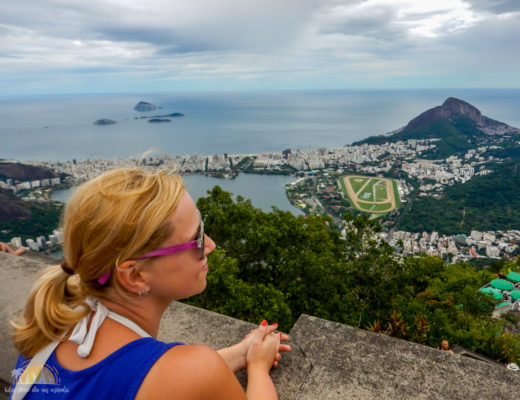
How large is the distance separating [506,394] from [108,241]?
169 cm

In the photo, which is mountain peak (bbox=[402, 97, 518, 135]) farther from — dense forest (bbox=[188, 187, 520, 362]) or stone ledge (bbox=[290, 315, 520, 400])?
stone ledge (bbox=[290, 315, 520, 400])

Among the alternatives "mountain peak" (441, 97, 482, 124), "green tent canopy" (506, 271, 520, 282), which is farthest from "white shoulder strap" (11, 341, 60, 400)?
"mountain peak" (441, 97, 482, 124)

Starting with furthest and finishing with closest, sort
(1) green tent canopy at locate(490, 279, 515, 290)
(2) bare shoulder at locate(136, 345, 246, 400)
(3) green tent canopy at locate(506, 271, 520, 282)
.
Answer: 1. (3) green tent canopy at locate(506, 271, 520, 282)
2. (1) green tent canopy at locate(490, 279, 515, 290)
3. (2) bare shoulder at locate(136, 345, 246, 400)

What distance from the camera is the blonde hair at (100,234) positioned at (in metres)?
0.86

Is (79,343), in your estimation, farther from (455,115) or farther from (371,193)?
(455,115)

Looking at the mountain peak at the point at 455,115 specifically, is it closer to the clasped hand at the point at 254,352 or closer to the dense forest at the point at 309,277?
the dense forest at the point at 309,277

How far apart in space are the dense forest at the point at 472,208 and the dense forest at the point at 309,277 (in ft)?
72.7

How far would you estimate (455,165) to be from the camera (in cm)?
5141

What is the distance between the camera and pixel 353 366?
1.54 metres

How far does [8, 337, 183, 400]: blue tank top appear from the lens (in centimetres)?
76

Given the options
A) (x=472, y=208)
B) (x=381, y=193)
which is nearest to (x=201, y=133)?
(x=381, y=193)

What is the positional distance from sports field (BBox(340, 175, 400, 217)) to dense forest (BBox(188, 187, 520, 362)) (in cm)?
2328

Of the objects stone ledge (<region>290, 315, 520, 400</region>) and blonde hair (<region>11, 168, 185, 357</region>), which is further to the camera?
stone ledge (<region>290, 315, 520, 400</region>)

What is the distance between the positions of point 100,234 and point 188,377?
0.42m
